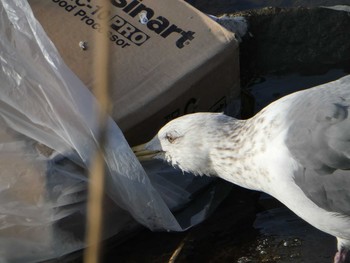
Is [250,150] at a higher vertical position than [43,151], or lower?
lower

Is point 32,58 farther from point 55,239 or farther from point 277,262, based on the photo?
point 277,262

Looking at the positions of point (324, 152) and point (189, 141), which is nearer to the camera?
point (324, 152)

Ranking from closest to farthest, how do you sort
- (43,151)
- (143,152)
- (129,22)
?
(43,151) < (143,152) < (129,22)

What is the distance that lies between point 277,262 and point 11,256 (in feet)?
3.09

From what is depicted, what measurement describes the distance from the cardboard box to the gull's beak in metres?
0.06

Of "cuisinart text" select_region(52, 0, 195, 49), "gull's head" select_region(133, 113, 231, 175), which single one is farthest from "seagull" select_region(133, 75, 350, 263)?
"cuisinart text" select_region(52, 0, 195, 49)

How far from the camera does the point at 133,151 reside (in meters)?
2.77

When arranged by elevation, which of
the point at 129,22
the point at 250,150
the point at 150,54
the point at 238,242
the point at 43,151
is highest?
the point at 129,22

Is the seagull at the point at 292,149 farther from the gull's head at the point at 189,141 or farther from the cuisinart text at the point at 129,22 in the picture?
the cuisinart text at the point at 129,22

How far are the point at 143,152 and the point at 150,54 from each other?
13.9 inches

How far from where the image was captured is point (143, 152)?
279 cm

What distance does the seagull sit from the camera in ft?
8.13

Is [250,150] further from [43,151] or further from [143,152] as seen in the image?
[43,151]

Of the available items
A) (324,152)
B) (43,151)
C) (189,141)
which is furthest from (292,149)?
(43,151)
